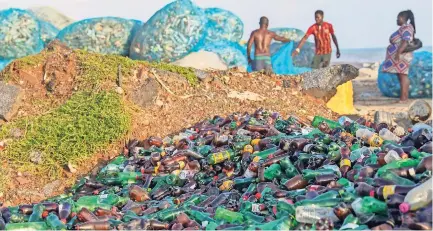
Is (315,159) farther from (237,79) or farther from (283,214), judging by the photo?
(237,79)

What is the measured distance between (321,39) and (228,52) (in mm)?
1772

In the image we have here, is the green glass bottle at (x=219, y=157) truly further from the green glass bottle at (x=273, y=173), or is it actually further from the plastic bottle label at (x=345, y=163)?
the plastic bottle label at (x=345, y=163)

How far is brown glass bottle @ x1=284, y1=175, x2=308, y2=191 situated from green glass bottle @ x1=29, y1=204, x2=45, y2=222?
6.23ft

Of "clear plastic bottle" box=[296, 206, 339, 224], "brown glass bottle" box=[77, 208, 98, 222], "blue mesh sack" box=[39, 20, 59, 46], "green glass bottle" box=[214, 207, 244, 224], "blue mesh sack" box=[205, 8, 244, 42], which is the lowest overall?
"brown glass bottle" box=[77, 208, 98, 222]

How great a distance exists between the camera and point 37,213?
4645mm

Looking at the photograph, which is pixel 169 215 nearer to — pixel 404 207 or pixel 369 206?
pixel 369 206

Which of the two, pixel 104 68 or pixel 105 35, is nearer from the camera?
pixel 104 68

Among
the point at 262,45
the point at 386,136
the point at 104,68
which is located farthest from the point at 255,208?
the point at 262,45

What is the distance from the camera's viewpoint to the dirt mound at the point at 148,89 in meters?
7.64

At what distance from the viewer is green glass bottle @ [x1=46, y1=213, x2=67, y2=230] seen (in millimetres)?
4275

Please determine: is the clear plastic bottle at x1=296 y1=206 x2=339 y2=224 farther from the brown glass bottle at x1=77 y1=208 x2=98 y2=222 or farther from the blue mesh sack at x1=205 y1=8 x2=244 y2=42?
the blue mesh sack at x1=205 y1=8 x2=244 y2=42

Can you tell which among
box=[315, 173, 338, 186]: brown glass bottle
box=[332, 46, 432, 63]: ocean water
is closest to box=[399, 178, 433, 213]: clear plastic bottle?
box=[315, 173, 338, 186]: brown glass bottle

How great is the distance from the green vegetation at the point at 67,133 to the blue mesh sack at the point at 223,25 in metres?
5.04

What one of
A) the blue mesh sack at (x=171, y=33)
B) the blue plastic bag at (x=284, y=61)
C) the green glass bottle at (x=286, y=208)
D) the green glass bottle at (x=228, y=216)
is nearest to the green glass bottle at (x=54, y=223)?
the green glass bottle at (x=228, y=216)
